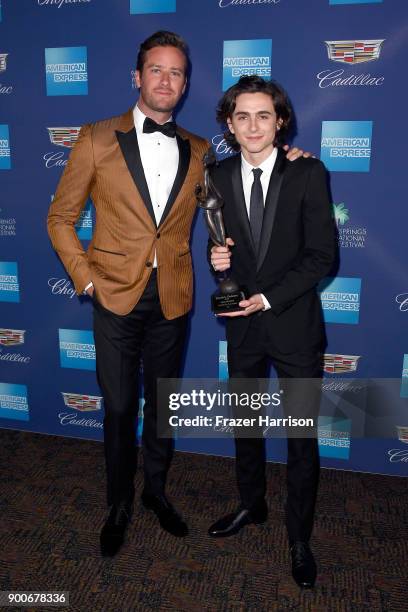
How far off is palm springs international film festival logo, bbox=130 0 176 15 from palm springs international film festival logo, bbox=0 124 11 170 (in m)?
1.16

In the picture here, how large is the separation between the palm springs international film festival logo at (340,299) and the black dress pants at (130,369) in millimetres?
1031

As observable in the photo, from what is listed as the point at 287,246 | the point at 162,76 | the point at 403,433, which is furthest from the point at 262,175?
the point at 403,433

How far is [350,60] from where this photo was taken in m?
3.21

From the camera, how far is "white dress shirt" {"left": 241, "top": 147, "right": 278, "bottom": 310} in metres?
2.60

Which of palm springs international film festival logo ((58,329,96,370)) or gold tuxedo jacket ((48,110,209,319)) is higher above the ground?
Answer: gold tuxedo jacket ((48,110,209,319))

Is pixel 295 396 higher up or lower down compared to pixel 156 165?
lower down

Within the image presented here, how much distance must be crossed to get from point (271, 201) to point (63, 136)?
1795 mm

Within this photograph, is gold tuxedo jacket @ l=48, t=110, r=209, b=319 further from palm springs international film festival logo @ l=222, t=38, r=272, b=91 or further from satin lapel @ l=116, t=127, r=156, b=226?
palm springs international film festival logo @ l=222, t=38, r=272, b=91

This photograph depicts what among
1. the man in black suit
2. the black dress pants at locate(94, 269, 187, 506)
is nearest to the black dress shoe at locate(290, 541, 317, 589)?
the man in black suit

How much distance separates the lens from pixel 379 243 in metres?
3.42

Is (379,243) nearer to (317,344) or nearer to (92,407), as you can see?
(317,344)

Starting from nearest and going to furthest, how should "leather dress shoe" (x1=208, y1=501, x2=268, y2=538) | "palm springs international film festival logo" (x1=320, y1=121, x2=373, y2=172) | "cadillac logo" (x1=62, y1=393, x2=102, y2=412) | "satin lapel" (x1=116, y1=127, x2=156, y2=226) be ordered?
"satin lapel" (x1=116, y1=127, x2=156, y2=226)
"leather dress shoe" (x1=208, y1=501, x2=268, y2=538)
"palm springs international film festival logo" (x1=320, y1=121, x2=373, y2=172)
"cadillac logo" (x1=62, y1=393, x2=102, y2=412)

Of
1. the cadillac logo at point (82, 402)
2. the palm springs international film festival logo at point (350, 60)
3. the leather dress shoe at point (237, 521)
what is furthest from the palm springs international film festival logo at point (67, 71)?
the leather dress shoe at point (237, 521)

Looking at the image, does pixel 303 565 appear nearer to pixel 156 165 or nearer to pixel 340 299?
pixel 340 299
